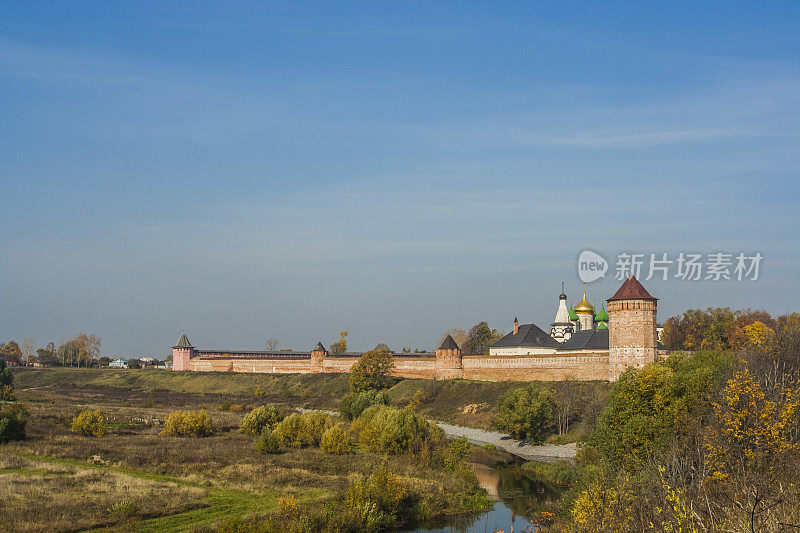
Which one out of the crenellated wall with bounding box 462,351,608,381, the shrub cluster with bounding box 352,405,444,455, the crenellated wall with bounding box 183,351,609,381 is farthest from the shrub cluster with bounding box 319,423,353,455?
the crenellated wall with bounding box 183,351,609,381

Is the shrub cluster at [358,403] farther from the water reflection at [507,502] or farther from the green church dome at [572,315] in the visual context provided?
the green church dome at [572,315]

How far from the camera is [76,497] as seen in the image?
61.3 ft

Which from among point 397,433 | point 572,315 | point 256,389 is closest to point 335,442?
point 397,433

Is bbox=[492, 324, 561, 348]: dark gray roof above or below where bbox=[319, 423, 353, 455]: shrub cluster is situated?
above

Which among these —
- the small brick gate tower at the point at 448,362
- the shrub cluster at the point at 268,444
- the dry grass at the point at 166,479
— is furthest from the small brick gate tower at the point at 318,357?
the shrub cluster at the point at 268,444

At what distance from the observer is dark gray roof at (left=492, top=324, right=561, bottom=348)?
5388cm

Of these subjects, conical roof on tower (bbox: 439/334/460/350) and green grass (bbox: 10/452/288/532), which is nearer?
green grass (bbox: 10/452/288/532)

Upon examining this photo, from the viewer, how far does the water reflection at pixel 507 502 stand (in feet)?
65.0

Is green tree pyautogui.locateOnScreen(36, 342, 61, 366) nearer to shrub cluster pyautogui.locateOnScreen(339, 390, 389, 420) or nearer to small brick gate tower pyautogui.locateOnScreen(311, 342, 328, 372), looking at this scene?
small brick gate tower pyautogui.locateOnScreen(311, 342, 328, 372)

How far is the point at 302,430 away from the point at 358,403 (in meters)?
11.8

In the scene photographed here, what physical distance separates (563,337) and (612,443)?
44.4m

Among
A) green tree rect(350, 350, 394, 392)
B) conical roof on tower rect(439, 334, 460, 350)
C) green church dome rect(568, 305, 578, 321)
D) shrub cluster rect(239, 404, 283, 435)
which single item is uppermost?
green church dome rect(568, 305, 578, 321)

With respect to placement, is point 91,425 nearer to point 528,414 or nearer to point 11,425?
point 11,425

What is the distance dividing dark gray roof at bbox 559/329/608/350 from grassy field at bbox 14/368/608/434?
5.11m
